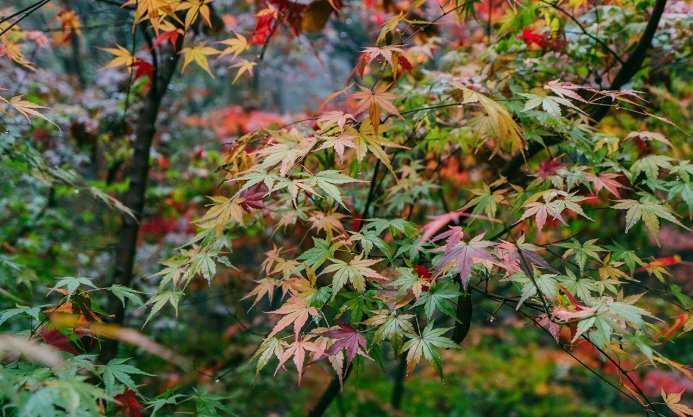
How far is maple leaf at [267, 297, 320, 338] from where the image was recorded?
6.02ft

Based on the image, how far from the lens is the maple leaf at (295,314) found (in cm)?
183

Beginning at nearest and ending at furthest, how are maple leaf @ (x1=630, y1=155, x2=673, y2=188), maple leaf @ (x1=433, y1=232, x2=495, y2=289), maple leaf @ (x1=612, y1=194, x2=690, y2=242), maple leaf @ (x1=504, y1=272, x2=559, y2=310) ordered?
1. maple leaf @ (x1=433, y1=232, x2=495, y2=289)
2. maple leaf @ (x1=504, y1=272, x2=559, y2=310)
3. maple leaf @ (x1=612, y1=194, x2=690, y2=242)
4. maple leaf @ (x1=630, y1=155, x2=673, y2=188)

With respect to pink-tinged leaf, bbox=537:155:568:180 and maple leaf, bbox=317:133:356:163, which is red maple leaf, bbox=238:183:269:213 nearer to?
maple leaf, bbox=317:133:356:163

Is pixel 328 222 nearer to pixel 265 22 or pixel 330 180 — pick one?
pixel 330 180

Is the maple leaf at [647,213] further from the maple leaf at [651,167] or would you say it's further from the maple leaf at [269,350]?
the maple leaf at [269,350]

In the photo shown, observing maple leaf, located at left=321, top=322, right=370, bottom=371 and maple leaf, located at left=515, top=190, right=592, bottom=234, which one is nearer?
maple leaf, located at left=321, top=322, right=370, bottom=371

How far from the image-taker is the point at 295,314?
6.24 feet

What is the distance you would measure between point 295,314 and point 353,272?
290 millimetres

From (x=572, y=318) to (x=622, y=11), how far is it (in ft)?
7.16

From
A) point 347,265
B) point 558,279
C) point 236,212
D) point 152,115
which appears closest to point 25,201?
point 152,115

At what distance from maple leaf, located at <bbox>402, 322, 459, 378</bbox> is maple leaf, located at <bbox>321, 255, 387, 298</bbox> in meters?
0.28

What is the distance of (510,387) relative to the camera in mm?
7449

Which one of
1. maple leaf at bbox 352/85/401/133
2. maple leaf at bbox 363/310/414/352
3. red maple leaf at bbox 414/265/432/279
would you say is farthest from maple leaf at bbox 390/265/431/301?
maple leaf at bbox 352/85/401/133

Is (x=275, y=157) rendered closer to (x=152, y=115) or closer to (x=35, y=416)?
(x=35, y=416)
